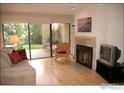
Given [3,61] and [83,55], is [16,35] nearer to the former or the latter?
[3,61]

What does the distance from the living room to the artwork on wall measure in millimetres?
63

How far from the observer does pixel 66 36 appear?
8.77 ft

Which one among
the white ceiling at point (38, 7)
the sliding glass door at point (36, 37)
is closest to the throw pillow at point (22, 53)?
the sliding glass door at point (36, 37)

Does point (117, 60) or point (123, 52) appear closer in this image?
point (123, 52)

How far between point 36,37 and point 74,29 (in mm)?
880

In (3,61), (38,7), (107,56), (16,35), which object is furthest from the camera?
(107,56)

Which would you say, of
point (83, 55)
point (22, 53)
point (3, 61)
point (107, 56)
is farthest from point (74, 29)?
point (3, 61)

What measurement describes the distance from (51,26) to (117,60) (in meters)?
1.50

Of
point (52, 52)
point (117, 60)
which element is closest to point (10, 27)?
point (52, 52)

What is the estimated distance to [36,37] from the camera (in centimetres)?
236

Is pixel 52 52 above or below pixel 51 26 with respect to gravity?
below
